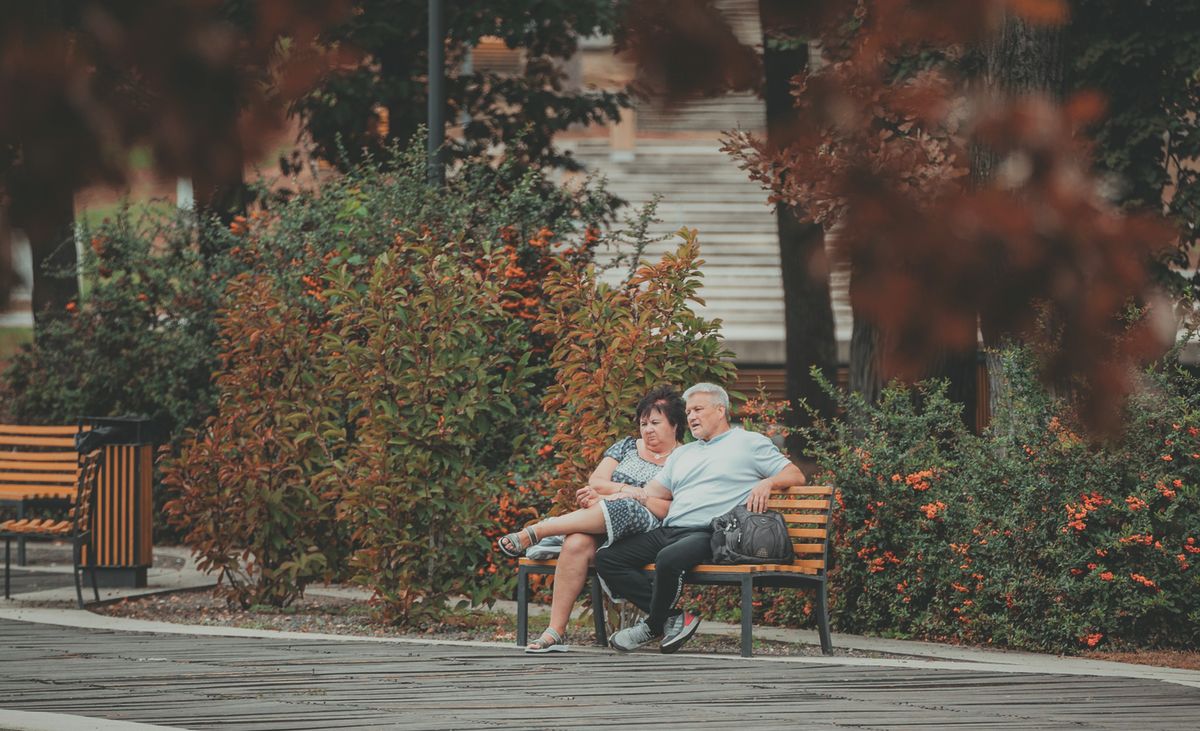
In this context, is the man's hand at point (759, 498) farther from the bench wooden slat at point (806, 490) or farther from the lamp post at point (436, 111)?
the lamp post at point (436, 111)

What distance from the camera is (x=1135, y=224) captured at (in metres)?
2.45

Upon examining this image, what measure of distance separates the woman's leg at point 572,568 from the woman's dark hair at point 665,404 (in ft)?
2.48

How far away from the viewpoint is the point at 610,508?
8.62 meters

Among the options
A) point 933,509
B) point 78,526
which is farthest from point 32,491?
point 933,509

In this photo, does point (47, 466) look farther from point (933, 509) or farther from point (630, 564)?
point (933, 509)

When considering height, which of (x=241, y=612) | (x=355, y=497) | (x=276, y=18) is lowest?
(x=241, y=612)

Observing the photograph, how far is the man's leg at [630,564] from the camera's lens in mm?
8539

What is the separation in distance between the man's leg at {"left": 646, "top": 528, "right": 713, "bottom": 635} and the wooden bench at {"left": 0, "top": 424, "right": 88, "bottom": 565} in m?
4.96

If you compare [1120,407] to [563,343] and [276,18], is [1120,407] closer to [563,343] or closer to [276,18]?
[276,18]

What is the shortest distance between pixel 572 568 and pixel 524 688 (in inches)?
74.5

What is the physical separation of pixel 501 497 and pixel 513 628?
1630mm

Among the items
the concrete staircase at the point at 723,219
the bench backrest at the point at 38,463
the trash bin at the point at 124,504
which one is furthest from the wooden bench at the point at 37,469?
the concrete staircase at the point at 723,219

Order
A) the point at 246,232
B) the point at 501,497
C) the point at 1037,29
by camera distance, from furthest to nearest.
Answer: the point at 246,232 → the point at 501,497 → the point at 1037,29

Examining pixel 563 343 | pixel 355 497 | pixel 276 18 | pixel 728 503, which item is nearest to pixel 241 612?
pixel 355 497
